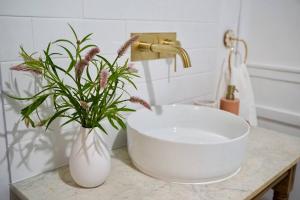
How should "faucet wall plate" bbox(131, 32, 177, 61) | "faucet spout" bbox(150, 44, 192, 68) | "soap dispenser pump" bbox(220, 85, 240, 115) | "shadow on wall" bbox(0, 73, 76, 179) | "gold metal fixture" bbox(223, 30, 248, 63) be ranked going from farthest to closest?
"gold metal fixture" bbox(223, 30, 248, 63), "soap dispenser pump" bbox(220, 85, 240, 115), "faucet wall plate" bbox(131, 32, 177, 61), "faucet spout" bbox(150, 44, 192, 68), "shadow on wall" bbox(0, 73, 76, 179)

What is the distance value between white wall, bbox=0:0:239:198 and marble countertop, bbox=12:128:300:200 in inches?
2.3

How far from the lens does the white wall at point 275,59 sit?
1.40 m

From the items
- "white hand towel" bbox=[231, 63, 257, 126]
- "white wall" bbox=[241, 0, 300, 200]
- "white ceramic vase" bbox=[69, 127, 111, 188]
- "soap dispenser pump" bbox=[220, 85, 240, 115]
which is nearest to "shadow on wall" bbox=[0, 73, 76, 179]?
"white ceramic vase" bbox=[69, 127, 111, 188]

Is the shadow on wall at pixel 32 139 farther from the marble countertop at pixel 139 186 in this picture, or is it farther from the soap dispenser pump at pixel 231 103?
the soap dispenser pump at pixel 231 103

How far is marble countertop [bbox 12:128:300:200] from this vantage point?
0.74 m

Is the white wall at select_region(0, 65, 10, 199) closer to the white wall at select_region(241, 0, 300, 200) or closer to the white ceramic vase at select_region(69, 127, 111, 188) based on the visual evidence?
the white ceramic vase at select_region(69, 127, 111, 188)

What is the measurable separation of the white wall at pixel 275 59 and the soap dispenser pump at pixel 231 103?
0.34m

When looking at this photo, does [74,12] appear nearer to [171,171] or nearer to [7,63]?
[7,63]

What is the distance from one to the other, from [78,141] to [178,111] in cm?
46

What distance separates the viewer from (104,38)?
0.91 m

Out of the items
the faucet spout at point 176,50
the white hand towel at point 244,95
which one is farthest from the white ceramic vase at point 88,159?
the white hand towel at point 244,95

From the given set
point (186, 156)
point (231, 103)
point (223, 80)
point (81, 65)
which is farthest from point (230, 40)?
point (81, 65)

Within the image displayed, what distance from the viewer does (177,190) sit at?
0.77 metres

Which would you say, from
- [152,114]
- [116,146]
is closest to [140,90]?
[152,114]
